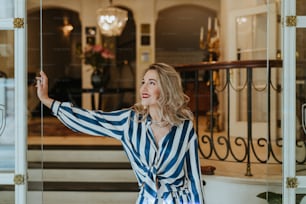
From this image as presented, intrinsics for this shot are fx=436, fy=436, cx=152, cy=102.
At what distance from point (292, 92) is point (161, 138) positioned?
3.07 ft

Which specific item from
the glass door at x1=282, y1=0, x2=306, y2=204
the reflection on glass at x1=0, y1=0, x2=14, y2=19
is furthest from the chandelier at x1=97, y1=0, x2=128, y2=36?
the glass door at x1=282, y1=0, x2=306, y2=204

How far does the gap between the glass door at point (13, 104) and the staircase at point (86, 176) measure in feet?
4.04

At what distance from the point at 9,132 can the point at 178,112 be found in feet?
3.37

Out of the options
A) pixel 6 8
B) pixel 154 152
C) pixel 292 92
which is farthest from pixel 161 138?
pixel 6 8

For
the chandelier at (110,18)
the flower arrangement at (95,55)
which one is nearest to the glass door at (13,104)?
the flower arrangement at (95,55)

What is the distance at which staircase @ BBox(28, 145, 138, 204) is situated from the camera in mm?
3885

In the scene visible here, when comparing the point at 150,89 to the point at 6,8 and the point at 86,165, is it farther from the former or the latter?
the point at 86,165

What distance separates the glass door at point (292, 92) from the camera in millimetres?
2402

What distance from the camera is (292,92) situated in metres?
2.41

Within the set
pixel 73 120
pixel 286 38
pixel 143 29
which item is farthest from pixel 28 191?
pixel 143 29

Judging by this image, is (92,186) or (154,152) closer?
(154,152)

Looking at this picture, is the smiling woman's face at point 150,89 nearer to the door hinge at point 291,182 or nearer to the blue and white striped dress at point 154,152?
the blue and white striped dress at point 154,152

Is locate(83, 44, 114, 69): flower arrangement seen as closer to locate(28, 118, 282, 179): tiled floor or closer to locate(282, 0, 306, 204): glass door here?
locate(28, 118, 282, 179): tiled floor

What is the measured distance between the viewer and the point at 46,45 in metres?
8.80
